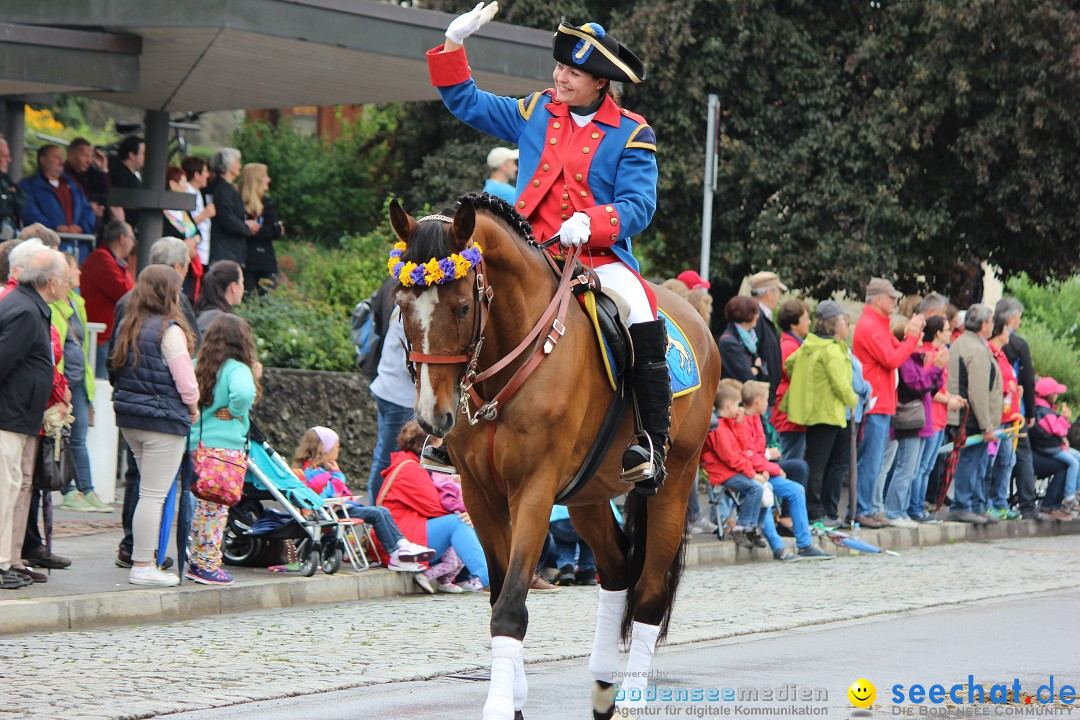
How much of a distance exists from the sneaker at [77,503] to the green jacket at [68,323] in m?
1.27

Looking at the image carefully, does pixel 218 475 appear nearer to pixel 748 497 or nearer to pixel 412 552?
pixel 412 552

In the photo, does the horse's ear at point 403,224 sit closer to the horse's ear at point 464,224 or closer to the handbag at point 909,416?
the horse's ear at point 464,224

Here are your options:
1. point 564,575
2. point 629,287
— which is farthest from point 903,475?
point 629,287

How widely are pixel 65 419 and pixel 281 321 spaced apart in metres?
6.70

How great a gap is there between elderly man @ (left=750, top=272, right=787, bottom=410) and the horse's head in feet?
29.9

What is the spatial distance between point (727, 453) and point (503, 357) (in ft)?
25.1

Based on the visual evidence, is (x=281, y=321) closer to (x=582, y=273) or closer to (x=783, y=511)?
(x=783, y=511)

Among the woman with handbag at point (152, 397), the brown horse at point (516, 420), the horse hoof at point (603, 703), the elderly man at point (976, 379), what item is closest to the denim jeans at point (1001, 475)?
the elderly man at point (976, 379)

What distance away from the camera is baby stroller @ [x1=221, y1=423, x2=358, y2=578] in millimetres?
11406

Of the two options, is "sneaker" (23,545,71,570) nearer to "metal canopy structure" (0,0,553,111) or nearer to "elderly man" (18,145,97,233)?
"metal canopy structure" (0,0,553,111)

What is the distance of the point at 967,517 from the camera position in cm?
1803

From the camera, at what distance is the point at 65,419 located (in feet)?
35.1

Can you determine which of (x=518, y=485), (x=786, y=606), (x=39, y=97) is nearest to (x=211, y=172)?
(x=39, y=97)

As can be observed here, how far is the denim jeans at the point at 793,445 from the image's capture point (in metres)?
15.6
